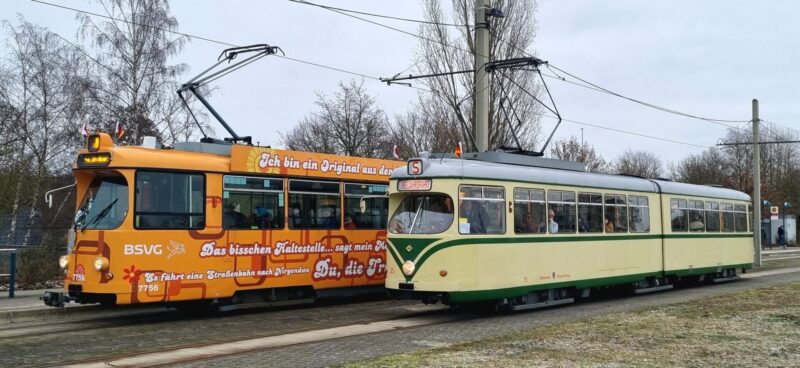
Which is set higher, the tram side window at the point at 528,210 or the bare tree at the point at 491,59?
the bare tree at the point at 491,59

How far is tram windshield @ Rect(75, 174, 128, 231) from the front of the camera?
1222 centimetres

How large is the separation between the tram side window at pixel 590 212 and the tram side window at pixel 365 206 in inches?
163

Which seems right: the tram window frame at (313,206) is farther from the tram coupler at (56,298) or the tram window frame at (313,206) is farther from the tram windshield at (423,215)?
the tram coupler at (56,298)

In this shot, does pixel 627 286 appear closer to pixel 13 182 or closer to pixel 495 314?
pixel 495 314

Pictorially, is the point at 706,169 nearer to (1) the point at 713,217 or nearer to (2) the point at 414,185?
(1) the point at 713,217

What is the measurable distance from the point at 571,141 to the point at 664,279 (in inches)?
1188

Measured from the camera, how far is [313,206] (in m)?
15.0

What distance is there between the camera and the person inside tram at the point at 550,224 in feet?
48.1

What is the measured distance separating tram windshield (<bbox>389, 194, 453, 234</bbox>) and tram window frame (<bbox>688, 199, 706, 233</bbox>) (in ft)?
31.5

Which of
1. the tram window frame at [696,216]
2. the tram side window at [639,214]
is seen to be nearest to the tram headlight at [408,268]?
the tram side window at [639,214]

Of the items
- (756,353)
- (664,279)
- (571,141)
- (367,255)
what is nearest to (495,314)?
(367,255)

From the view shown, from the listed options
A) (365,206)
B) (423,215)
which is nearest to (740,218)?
(365,206)

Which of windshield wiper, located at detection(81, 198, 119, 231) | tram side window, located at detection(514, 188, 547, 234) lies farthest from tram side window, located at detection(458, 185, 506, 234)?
windshield wiper, located at detection(81, 198, 119, 231)

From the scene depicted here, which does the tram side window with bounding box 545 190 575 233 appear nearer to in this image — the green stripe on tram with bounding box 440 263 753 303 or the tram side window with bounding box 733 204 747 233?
the green stripe on tram with bounding box 440 263 753 303
